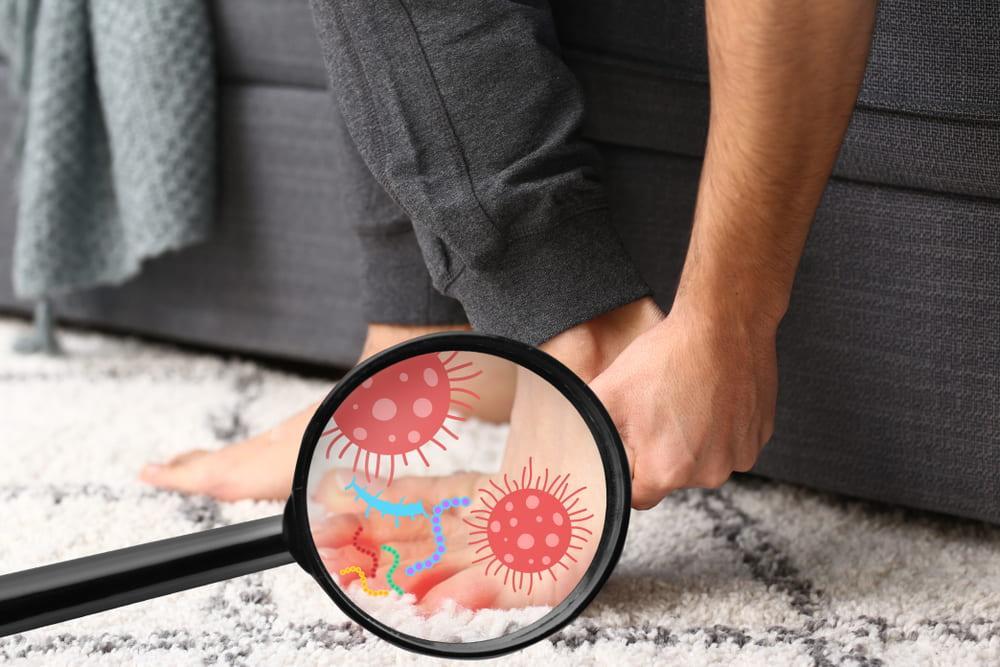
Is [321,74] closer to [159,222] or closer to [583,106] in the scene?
[159,222]

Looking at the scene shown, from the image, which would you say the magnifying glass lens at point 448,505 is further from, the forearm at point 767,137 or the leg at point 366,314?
the leg at point 366,314

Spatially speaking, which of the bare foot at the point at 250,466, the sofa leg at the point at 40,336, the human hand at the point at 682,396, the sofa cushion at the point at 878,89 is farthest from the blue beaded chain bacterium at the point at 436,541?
the sofa leg at the point at 40,336

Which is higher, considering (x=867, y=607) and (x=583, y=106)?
(x=583, y=106)

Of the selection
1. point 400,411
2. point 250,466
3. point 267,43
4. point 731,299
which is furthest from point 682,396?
point 267,43

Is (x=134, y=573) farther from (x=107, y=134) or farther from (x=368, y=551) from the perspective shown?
(x=107, y=134)

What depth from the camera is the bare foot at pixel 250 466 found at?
78 cm

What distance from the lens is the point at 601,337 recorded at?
2.10 ft

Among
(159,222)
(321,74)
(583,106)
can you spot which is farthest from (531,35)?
(159,222)

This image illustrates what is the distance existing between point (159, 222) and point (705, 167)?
0.66m

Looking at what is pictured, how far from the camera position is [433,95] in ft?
2.02

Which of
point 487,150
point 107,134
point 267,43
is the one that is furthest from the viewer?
point 107,134

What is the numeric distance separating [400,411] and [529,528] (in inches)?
3.8

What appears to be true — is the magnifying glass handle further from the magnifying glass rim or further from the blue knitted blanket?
the blue knitted blanket

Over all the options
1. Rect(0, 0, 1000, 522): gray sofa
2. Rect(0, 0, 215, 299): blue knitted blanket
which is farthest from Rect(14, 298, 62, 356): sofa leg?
Rect(0, 0, 1000, 522): gray sofa
